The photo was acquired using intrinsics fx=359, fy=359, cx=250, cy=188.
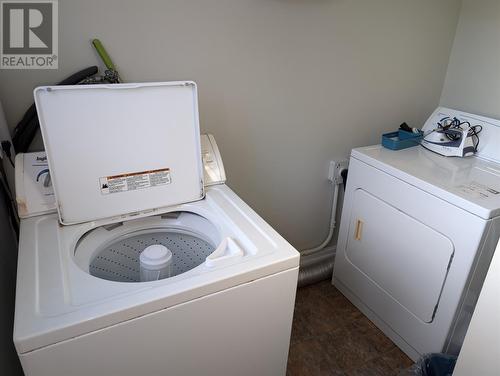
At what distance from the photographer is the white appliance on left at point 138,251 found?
2.85 ft

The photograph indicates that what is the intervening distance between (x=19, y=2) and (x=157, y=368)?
1286 mm

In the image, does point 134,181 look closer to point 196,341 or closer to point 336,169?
point 196,341

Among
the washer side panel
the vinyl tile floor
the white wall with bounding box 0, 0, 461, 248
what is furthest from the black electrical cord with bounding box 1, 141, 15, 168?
the vinyl tile floor

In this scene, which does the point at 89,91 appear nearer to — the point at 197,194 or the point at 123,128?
the point at 123,128

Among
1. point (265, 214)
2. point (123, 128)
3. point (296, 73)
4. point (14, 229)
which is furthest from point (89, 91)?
point (265, 214)

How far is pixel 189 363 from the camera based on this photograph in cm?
103

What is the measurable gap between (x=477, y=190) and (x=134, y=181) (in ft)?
4.50

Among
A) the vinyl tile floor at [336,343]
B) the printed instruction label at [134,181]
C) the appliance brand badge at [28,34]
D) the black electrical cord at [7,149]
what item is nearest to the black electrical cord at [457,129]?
the vinyl tile floor at [336,343]

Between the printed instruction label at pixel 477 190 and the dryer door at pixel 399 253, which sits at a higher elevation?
the printed instruction label at pixel 477 190

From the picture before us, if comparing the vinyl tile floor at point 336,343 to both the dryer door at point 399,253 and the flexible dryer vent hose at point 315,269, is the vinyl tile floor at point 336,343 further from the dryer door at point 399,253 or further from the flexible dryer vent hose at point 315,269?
the dryer door at point 399,253

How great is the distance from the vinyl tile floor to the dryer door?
0.90 feet

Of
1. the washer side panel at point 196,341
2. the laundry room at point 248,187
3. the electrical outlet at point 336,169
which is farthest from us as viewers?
the electrical outlet at point 336,169

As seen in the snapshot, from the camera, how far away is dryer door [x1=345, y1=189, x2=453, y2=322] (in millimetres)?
1549

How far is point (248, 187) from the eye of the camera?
1939mm
